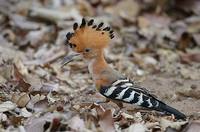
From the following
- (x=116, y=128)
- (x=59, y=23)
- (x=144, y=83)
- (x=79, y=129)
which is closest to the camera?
(x=79, y=129)

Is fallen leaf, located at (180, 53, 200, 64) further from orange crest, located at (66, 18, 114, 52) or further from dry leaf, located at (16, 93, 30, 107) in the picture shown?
dry leaf, located at (16, 93, 30, 107)

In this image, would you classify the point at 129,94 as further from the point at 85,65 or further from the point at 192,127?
the point at 85,65

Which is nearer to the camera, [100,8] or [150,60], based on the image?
[150,60]

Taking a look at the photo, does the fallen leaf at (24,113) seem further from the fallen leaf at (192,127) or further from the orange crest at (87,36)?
the fallen leaf at (192,127)

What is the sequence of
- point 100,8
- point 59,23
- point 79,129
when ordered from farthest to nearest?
point 100,8
point 59,23
point 79,129

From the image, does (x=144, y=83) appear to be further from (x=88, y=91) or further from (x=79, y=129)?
(x=79, y=129)

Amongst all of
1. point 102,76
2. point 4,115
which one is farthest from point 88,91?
point 4,115

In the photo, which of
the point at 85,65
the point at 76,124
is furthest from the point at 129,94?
the point at 85,65
